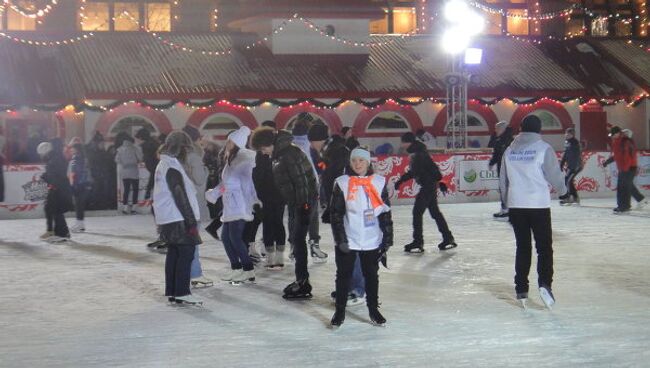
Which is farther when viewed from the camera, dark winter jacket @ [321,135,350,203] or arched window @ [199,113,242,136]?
arched window @ [199,113,242,136]

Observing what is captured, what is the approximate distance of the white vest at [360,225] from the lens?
28.5 ft

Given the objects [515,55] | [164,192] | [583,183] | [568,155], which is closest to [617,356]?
[164,192]

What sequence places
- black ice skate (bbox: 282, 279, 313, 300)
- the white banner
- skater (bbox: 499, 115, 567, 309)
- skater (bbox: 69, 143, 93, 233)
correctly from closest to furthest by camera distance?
skater (bbox: 499, 115, 567, 309) → black ice skate (bbox: 282, 279, 313, 300) → skater (bbox: 69, 143, 93, 233) → the white banner

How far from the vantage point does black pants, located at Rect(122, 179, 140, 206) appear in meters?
21.4

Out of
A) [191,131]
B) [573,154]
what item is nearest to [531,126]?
[191,131]

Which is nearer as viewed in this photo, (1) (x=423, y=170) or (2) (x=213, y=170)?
(1) (x=423, y=170)

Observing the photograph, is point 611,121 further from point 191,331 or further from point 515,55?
point 191,331

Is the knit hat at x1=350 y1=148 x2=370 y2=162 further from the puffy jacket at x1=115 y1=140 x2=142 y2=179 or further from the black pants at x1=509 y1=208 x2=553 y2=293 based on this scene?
the puffy jacket at x1=115 y1=140 x2=142 y2=179

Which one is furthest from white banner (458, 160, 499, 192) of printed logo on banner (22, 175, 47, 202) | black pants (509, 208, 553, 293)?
black pants (509, 208, 553, 293)

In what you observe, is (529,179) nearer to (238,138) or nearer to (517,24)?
(238,138)

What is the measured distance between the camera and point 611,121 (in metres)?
34.8

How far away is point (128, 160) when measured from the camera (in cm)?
2130

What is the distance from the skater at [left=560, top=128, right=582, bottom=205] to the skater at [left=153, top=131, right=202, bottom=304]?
44.3ft

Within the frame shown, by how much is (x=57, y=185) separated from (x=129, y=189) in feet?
17.4
